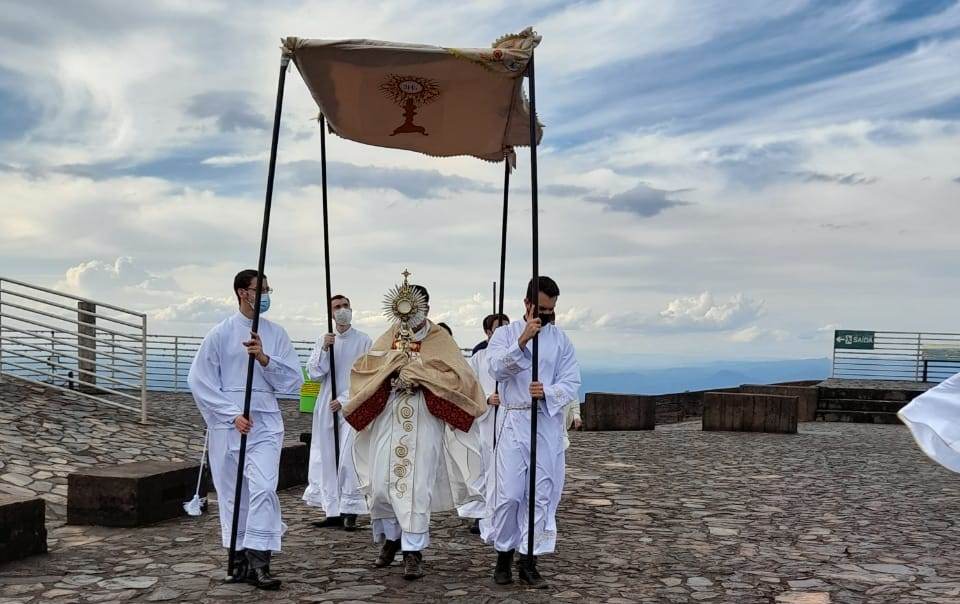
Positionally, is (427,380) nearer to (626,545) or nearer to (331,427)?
(626,545)

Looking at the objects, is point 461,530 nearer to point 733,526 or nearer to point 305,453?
point 733,526

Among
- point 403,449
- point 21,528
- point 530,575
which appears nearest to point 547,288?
point 403,449

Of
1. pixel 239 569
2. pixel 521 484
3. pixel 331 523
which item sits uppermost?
pixel 521 484

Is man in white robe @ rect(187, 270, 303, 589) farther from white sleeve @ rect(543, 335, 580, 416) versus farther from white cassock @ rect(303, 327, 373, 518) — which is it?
white cassock @ rect(303, 327, 373, 518)

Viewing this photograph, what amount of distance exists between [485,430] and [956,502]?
514 cm

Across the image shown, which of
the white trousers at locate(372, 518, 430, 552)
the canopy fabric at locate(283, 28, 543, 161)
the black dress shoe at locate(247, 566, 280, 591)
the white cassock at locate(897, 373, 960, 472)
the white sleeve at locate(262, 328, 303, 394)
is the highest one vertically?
the canopy fabric at locate(283, 28, 543, 161)

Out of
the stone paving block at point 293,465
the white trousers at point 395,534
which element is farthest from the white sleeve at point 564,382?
the stone paving block at point 293,465

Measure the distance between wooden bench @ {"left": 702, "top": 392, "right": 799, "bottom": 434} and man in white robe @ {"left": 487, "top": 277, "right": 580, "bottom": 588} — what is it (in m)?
13.2

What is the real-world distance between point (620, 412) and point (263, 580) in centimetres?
1458

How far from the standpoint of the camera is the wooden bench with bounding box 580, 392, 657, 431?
66.0ft

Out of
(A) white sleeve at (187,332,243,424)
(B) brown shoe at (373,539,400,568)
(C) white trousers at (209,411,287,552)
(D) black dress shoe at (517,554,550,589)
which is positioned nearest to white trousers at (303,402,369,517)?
(B) brown shoe at (373,539,400,568)

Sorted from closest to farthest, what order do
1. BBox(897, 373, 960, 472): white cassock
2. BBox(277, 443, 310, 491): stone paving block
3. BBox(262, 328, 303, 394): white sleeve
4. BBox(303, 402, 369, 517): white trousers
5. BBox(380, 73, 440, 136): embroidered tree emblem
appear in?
BBox(897, 373, 960, 472): white cassock → BBox(262, 328, 303, 394): white sleeve → BBox(380, 73, 440, 136): embroidered tree emblem → BBox(303, 402, 369, 517): white trousers → BBox(277, 443, 310, 491): stone paving block

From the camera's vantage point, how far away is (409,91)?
812cm

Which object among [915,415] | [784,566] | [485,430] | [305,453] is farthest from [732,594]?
[305,453]
